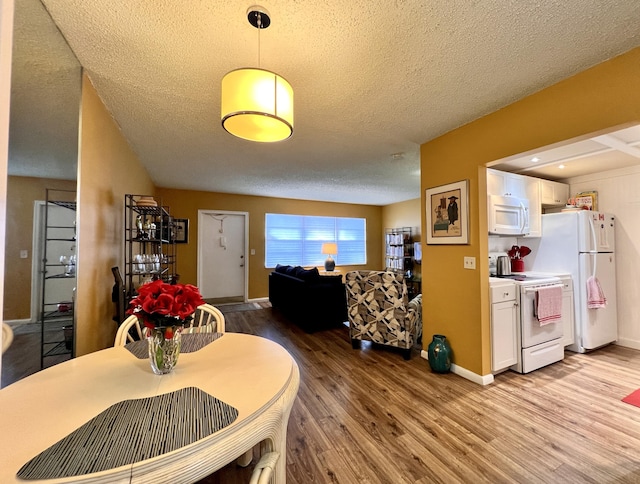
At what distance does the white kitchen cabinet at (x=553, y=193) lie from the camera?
3.48 metres

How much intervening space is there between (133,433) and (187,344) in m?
0.74

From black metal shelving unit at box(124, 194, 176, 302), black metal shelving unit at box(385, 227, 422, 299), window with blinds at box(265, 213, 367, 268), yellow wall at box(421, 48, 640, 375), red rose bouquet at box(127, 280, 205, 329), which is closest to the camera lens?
Result: red rose bouquet at box(127, 280, 205, 329)

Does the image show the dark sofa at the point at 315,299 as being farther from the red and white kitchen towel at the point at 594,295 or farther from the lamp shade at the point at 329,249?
the red and white kitchen towel at the point at 594,295

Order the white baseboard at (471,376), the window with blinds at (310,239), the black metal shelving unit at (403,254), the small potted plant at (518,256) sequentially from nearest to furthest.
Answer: the white baseboard at (471,376), the small potted plant at (518,256), the window with blinds at (310,239), the black metal shelving unit at (403,254)

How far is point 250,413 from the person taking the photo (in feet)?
2.72

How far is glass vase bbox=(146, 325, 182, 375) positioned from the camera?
106 centimetres

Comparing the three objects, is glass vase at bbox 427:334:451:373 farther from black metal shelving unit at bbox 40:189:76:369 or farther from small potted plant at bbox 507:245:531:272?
black metal shelving unit at bbox 40:189:76:369

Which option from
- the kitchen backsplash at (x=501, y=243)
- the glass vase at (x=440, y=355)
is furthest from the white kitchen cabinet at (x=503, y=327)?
the kitchen backsplash at (x=501, y=243)

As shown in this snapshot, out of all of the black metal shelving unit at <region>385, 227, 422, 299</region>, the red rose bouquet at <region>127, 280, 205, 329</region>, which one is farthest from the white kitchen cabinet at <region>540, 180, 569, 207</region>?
the red rose bouquet at <region>127, 280, 205, 329</region>

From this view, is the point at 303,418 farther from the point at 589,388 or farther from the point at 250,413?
the point at 589,388

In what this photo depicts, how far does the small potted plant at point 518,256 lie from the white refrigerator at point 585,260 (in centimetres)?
23

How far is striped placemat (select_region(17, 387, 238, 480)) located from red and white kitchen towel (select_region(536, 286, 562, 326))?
3.00 m

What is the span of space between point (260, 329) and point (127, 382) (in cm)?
305

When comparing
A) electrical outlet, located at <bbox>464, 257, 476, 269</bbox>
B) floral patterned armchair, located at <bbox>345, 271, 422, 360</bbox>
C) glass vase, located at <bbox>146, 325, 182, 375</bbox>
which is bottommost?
floral patterned armchair, located at <bbox>345, 271, 422, 360</bbox>
